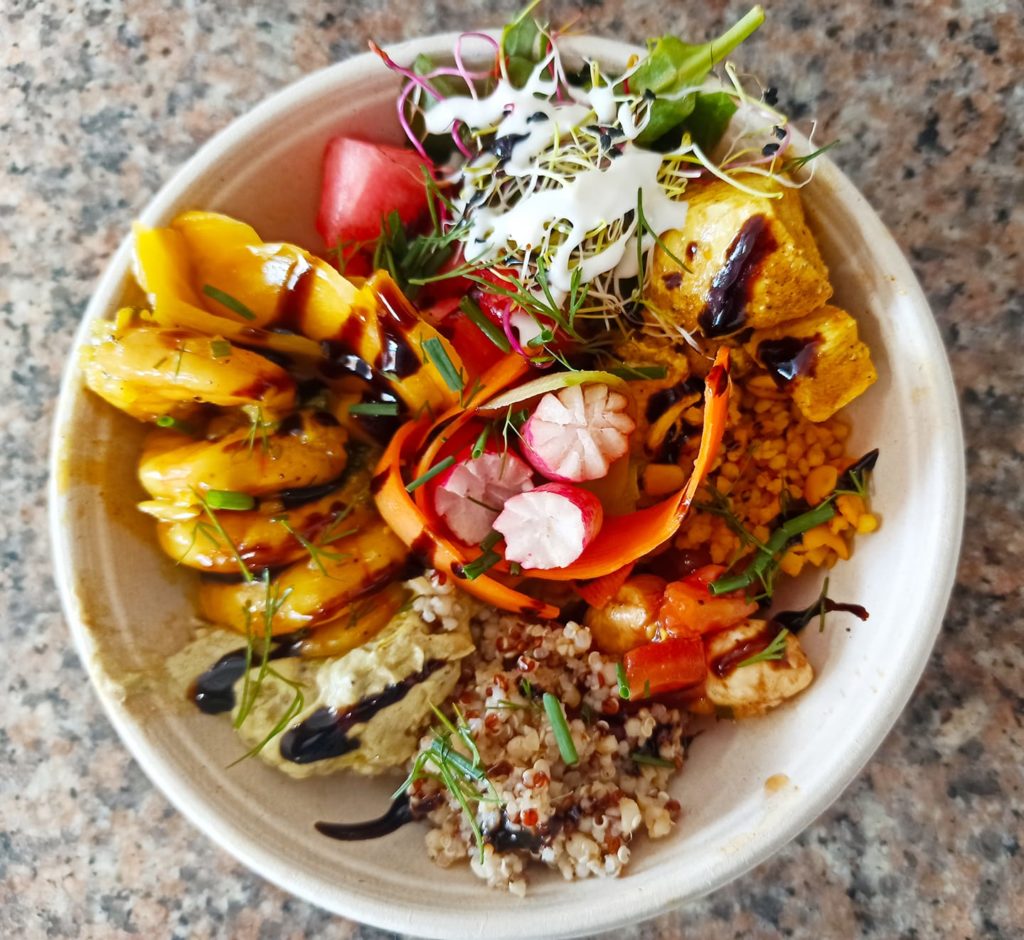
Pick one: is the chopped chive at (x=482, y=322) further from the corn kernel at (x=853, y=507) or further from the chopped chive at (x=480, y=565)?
the corn kernel at (x=853, y=507)

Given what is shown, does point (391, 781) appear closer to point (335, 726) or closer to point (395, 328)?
point (335, 726)

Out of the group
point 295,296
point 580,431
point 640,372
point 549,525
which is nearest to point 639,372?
point 640,372

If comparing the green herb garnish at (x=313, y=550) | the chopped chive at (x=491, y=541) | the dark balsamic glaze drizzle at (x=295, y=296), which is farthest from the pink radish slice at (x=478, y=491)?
the dark balsamic glaze drizzle at (x=295, y=296)

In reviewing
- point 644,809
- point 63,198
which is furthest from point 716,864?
point 63,198

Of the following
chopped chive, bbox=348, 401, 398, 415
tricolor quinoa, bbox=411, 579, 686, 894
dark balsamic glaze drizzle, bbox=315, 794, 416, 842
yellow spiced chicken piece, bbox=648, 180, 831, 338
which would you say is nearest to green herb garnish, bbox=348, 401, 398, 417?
chopped chive, bbox=348, 401, 398, 415

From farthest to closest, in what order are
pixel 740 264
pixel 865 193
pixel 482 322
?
pixel 865 193 → pixel 482 322 → pixel 740 264

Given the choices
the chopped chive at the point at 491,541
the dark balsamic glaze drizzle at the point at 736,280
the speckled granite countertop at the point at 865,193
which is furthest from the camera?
the speckled granite countertop at the point at 865,193
